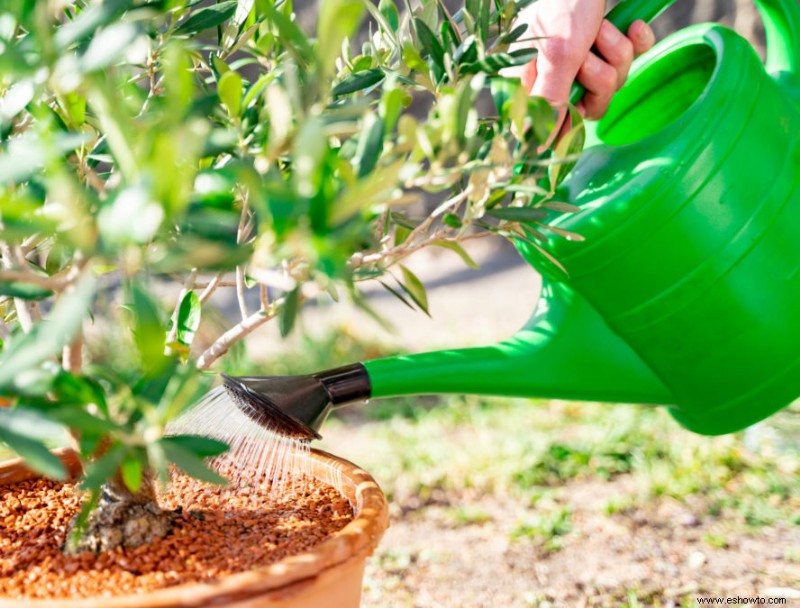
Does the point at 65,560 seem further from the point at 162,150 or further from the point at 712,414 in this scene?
the point at 712,414

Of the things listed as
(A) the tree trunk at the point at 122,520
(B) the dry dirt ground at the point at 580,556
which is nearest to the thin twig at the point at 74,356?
(A) the tree trunk at the point at 122,520

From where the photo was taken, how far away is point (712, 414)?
100 cm

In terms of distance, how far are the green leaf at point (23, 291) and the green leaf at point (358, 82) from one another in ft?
0.98

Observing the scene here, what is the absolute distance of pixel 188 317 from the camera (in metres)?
0.80

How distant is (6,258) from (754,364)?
2.53ft

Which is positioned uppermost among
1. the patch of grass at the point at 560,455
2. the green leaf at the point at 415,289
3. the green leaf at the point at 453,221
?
the green leaf at the point at 453,221

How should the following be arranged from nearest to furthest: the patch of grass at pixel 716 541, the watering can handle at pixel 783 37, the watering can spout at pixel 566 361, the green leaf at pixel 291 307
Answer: the green leaf at pixel 291 307 < the watering can spout at pixel 566 361 < the watering can handle at pixel 783 37 < the patch of grass at pixel 716 541

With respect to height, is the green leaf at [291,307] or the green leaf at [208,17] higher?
the green leaf at [208,17]

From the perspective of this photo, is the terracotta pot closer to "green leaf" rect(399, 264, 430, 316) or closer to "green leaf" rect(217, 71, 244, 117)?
"green leaf" rect(399, 264, 430, 316)

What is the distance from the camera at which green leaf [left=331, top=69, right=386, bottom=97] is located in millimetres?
745

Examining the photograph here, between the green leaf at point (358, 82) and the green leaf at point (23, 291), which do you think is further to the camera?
the green leaf at point (358, 82)

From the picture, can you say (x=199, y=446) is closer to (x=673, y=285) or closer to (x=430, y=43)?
(x=430, y=43)

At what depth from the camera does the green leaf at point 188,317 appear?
2.61ft

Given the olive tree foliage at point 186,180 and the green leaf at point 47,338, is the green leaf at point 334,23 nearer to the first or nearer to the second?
the olive tree foliage at point 186,180
